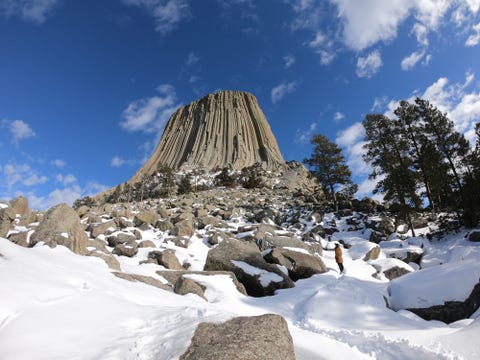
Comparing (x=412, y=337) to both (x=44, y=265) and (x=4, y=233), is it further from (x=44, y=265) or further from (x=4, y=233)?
(x=4, y=233)

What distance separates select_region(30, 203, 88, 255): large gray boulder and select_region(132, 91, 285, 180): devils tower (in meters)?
78.2

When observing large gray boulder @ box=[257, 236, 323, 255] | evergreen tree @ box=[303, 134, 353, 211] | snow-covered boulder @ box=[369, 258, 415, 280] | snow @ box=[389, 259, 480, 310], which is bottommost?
snow @ box=[389, 259, 480, 310]

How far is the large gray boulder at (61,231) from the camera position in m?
9.95

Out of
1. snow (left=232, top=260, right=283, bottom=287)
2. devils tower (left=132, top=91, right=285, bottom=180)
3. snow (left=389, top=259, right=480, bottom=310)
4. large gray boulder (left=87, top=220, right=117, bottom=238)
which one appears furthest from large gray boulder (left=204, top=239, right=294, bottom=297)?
devils tower (left=132, top=91, right=285, bottom=180)

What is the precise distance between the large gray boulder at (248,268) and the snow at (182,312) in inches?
4.9

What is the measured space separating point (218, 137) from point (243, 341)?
337ft

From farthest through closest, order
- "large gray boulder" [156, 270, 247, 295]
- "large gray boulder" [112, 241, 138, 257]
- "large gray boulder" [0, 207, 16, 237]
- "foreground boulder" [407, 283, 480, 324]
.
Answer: "large gray boulder" [112, 241, 138, 257], "large gray boulder" [0, 207, 16, 237], "large gray boulder" [156, 270, 247, 295], "foreground boulder" [407, 283, 480, 324]

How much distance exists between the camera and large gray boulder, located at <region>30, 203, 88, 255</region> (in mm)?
9945

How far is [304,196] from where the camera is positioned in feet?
128

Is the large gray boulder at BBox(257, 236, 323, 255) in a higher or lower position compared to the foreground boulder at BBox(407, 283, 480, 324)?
higher

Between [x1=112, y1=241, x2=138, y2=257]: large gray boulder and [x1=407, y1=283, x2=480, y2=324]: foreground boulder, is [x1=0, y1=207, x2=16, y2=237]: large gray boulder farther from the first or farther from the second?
[x1=407, y1=283, x2=480, y2=324]: foreground boulder

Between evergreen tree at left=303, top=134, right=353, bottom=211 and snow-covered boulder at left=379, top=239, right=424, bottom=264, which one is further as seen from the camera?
evergreen tree at left=303, top=134, right=353, bottom=211

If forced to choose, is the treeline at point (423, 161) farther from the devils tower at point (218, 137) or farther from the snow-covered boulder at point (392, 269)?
the devils tower at point (218, 137)

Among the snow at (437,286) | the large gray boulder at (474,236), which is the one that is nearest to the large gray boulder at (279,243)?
the snow at (437,286)
